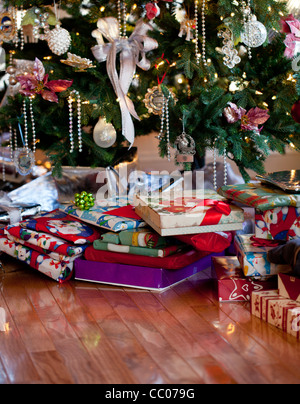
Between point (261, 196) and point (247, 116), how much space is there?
0.60m

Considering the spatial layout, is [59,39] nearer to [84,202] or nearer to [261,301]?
[84,202]

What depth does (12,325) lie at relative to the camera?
124cm

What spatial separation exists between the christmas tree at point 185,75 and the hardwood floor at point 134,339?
0.65m

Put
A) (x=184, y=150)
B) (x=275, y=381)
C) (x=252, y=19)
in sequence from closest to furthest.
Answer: (x=275, y=381) → (x=252, y=19) → (x=184, y=150)

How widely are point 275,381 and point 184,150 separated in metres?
1.06

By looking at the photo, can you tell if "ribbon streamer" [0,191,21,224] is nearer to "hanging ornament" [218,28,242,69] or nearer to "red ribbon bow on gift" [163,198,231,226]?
"red ribbon bow on gift" [163,198,231,226]

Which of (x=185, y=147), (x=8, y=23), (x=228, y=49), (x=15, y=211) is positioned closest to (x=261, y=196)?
(x=185, y=147)

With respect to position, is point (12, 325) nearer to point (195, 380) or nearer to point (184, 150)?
point (195, 380)

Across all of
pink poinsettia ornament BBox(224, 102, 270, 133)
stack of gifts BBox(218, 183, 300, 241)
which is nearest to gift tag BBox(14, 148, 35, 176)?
pink poinsettia ornament BBox(224, 102, 270, 133)

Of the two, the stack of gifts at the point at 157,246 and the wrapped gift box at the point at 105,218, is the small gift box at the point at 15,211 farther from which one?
the stack of gifts at the point at 157,246

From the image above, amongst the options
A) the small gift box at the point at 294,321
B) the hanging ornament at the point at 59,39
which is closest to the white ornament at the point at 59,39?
the hanging ornament at the point at 59,39

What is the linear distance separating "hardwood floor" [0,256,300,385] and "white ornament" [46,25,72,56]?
0.87m

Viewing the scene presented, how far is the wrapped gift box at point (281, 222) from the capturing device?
134cm

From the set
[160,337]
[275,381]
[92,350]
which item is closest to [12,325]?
[92,350]
